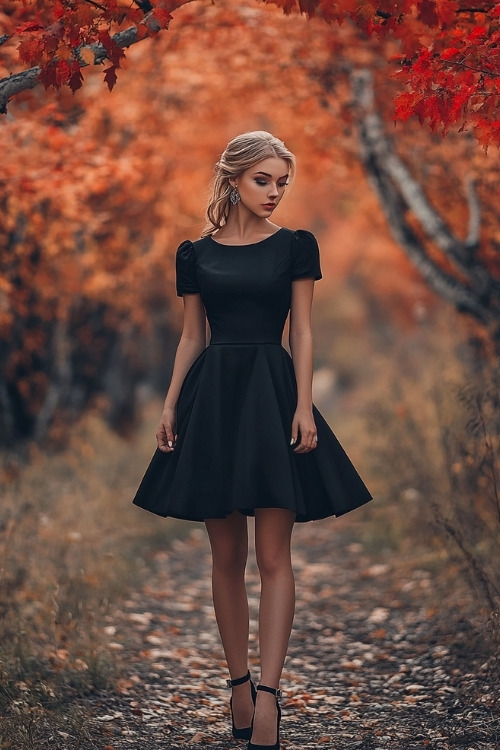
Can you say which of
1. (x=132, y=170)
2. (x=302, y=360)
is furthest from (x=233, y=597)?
(x=132, y=170)

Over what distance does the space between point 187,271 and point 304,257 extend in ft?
A: 1.67

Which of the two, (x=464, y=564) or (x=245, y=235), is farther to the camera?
(x=464, y=564)

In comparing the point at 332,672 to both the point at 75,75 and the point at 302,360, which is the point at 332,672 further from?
the point at 75,75

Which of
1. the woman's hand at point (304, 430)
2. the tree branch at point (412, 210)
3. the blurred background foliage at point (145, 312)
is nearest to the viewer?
the woman's hand at point (304, 430)

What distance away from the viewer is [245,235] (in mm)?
4230

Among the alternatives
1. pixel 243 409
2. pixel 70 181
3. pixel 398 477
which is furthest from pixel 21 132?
pixel 398 477

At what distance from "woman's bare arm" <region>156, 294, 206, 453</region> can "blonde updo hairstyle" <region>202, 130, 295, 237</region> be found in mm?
333

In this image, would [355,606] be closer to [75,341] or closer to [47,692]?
[47,692]

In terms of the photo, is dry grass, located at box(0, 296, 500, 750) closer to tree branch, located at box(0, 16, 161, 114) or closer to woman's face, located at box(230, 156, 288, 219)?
woman's face, located at box(230, 156, 288, 219)

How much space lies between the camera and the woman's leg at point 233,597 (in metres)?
4.14

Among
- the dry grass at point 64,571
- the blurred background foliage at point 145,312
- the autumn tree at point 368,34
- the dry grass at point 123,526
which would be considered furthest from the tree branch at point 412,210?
the autumn tree at point 368,34

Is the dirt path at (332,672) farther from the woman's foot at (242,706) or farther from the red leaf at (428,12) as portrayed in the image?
the red leaf at (428,12)

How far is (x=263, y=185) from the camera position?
163 inches

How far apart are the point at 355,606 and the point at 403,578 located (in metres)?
0.57
